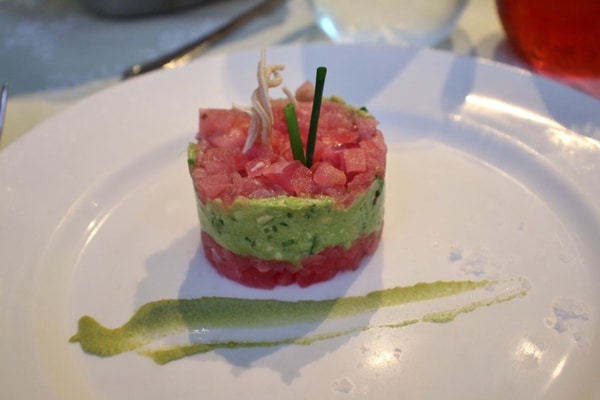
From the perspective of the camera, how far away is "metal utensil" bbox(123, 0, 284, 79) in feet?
7.60

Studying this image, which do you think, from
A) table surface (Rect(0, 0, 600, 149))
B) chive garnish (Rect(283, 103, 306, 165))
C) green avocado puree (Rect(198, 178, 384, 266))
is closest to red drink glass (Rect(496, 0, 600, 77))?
table surface (Rect(0, 0, 600, 149))

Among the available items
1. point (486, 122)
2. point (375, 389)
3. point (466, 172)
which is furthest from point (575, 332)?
point (486, 122)

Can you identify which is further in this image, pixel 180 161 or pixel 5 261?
pixel 180 161

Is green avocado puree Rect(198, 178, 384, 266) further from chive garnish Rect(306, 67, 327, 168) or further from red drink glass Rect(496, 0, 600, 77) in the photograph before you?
red drink glass Rect(496, 0, 600, 77)

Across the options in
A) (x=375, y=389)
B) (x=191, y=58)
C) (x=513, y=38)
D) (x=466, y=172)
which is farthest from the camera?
(x=191, y=58)

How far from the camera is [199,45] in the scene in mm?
2457

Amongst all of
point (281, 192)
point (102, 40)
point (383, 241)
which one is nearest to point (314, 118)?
point (281, 192)

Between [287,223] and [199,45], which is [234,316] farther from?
[199,45]

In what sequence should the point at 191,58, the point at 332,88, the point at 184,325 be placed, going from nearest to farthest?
the point at 184,325 < the point at 332,88 < the point at 191,58

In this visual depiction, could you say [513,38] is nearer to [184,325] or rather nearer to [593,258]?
[593,258]

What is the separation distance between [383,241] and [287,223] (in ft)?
1.24

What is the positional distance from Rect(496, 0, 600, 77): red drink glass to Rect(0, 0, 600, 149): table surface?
0.10 metres

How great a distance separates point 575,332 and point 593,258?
256 mm

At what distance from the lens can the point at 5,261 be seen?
156 cm
